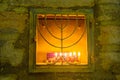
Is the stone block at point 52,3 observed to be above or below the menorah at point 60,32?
above

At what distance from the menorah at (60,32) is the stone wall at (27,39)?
0.24 meters

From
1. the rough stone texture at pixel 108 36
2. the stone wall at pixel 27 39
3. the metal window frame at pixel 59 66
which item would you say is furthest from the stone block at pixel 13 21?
the rough stone texture at pixel 108 36

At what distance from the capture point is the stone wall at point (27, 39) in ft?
14.0

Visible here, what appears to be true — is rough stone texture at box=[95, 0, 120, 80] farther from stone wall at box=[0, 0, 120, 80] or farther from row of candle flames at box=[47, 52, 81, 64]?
row of candle flames at box=[47, 52, 81, 64]

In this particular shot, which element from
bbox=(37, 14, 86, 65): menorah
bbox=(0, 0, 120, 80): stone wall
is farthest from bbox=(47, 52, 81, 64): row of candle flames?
bbox=(0, 0, 120, 80): stone wall

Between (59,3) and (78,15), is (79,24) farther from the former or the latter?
(59,3)

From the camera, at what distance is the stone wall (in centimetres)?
427

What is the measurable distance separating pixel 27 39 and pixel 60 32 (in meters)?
0.70

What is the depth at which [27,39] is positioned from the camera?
14.2 ft

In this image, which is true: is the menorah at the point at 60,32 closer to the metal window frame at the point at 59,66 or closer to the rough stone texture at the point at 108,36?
the metal window frame at the point at 59,66

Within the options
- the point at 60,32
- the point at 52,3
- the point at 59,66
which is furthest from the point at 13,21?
the point at 59,66

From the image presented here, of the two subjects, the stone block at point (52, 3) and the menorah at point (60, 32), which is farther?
the menorah at point (60, 32)

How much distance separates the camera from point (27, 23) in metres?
4.33

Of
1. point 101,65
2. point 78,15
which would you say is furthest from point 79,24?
point 101,65
